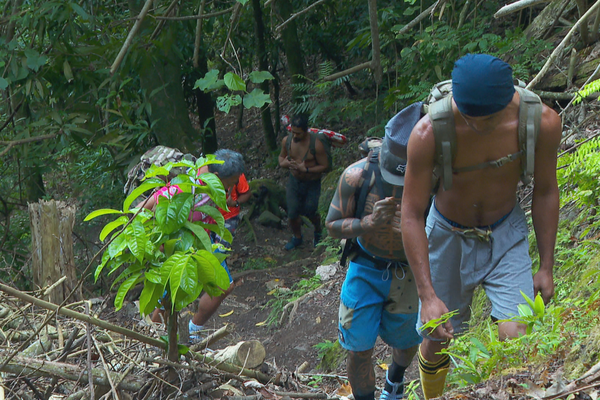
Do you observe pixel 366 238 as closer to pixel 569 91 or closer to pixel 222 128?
pixel 569 91

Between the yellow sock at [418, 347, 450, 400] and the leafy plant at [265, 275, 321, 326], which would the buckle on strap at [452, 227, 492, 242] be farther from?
the leafy plant at [265, 275, 321, 326]

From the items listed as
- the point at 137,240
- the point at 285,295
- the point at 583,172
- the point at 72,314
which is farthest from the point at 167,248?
the point at 285,295

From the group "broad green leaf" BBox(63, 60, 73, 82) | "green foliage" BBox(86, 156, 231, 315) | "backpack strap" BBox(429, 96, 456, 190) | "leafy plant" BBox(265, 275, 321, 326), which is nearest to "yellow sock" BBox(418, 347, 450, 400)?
"backpack strap" BBox(429, 96, 456, 190)

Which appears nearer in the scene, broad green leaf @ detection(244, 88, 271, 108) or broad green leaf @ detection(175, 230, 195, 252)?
broad green leaf @ detection(175, 230, 195, 252)

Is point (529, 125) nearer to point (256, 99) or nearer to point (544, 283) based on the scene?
point (544, 283)

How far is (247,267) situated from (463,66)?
691 centimetres

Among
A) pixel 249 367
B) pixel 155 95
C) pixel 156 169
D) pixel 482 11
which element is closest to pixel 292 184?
pixel 155 95

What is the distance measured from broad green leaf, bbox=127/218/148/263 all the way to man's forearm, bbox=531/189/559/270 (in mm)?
1983

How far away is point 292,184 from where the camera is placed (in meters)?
9.27

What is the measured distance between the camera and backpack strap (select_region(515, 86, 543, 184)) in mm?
2799

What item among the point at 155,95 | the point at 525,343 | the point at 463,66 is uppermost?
the point at 463,66

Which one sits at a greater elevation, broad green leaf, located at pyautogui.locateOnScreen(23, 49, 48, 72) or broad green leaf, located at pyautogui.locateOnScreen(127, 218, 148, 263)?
broad green leaf, located at pyautogui.locateOnScreen(23, 49, 48, 72)

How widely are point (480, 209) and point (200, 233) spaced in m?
1.46

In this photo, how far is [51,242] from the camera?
6129mm
